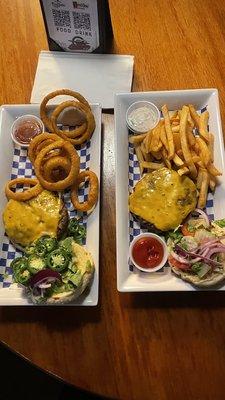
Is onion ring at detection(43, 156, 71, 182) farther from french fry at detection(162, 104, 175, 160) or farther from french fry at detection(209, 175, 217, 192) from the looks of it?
french fry at detection(209, 175, 217, 192)

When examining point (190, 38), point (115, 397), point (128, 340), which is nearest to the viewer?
point (115, 397)

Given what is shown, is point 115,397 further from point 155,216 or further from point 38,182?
point 38,182

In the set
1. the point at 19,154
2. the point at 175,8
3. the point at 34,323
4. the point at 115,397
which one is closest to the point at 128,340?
the point at 115,397

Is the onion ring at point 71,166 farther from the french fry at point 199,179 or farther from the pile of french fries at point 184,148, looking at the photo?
the french fry at point 199,179

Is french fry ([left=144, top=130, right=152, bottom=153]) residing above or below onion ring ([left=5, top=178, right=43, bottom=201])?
above

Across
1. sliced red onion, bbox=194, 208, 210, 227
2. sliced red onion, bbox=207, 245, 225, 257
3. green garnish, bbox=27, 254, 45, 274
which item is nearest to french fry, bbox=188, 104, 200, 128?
sliced red onion, bbox=194, 208, 210, 227

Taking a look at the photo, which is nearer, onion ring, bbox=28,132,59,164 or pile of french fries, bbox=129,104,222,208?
pile of french fries, bbox=129,104,222,208

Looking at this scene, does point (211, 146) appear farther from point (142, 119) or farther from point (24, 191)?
point (24, 191)

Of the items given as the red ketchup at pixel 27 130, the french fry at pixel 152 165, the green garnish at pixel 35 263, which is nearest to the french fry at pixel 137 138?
the french fry at pixel 152 165
